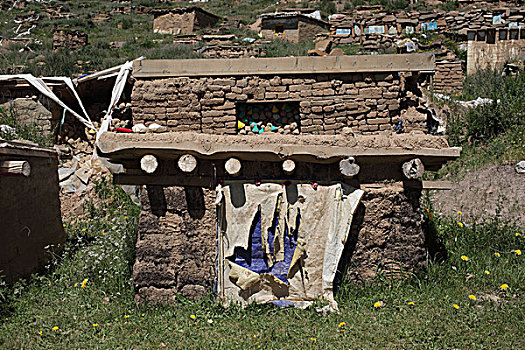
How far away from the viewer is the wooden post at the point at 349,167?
4820 mm

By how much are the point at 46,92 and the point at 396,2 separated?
26223 mm

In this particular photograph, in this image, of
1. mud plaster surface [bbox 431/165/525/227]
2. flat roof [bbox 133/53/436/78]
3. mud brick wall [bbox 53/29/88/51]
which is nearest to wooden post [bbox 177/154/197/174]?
flat roof [bbox 133/53/436/78]

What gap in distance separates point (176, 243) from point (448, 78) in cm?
1257

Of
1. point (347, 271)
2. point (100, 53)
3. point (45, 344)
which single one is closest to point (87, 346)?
point (45, 344)

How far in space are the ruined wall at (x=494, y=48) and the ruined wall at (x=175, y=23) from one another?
54.4 ft

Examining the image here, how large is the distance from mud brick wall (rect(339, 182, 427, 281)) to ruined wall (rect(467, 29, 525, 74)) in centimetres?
1269

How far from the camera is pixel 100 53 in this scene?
21.0m

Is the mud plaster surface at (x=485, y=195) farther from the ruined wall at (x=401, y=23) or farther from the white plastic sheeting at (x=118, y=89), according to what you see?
the ruined wall at (x=401, y=23)

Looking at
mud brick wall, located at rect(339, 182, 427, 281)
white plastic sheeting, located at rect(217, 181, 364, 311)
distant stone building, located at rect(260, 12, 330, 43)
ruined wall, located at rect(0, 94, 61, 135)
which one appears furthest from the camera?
distant stone building, located at rect(260, 12, 330, 43)

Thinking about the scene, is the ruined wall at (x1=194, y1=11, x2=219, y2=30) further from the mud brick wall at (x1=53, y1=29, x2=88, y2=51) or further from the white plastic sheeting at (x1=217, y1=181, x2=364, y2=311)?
the white plastic sheeting at (x1=217, y1=181, x2=364, y2=311)

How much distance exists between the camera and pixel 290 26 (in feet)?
78.1

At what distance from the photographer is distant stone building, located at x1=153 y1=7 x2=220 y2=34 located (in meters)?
26.8

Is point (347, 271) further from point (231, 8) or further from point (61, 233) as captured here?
point (231, 8)

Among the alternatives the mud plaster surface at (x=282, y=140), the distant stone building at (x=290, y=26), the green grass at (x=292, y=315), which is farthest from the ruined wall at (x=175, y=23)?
the mud plaster surface at (x=282, y=140)
